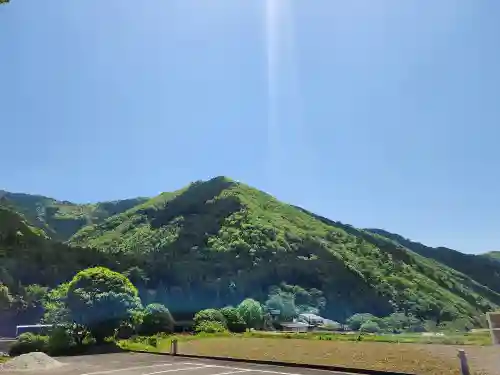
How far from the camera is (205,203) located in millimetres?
141375

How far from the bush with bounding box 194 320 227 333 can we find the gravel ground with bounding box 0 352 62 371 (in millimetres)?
17006

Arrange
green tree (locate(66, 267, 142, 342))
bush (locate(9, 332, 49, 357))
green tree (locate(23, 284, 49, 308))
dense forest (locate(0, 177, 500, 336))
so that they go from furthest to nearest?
dense forest (locate(0, 177, 500, 336))
green tree (locate(23, 284, 49, 308))
green tree (locate(66, 267, 142, 342))
bush (locate(9, 332, 49, 357))

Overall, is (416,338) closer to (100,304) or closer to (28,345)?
(100,304)

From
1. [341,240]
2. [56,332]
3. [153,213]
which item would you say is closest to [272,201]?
[341,240]

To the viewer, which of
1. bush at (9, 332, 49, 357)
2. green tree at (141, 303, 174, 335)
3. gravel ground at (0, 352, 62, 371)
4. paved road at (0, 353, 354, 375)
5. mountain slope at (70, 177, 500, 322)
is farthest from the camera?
mountain slope at (70, 177, 500, 322)

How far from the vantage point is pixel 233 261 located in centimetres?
10919

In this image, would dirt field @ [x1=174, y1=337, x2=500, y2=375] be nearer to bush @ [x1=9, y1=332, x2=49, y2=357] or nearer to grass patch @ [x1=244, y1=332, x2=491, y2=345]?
grass patch @ [x1=244, y1=332, x2=491, y2=345]

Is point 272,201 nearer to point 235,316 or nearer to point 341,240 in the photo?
point 341,240

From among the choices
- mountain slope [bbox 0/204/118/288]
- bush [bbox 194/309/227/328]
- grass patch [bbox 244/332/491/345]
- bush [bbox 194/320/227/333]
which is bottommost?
grass patch [bbox 244/332/491/345]

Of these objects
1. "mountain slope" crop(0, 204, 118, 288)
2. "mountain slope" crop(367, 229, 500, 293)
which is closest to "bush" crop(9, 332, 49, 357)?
"mountain slope" crop(0, 204, 118, 288)

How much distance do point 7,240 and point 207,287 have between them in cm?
4060

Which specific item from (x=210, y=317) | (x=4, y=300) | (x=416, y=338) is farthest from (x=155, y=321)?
(x=4, y=300)

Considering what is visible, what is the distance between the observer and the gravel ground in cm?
1777

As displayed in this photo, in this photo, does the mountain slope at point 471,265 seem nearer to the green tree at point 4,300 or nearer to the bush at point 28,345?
the green tree at point 4,300
